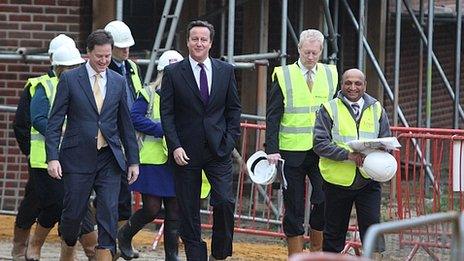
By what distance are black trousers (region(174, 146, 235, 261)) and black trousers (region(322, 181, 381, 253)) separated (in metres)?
0.70

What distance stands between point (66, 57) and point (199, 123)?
1.20 meters

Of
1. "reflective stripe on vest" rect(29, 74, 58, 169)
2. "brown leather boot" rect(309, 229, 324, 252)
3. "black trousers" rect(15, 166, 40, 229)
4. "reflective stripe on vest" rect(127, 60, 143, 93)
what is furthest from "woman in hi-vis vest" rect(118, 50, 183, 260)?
"brown leather boot" rect(309, 229, 324, 252)

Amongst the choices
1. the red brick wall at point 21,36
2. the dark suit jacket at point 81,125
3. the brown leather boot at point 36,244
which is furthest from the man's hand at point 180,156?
the red brick wall at point 21,36

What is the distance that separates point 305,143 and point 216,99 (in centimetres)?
99

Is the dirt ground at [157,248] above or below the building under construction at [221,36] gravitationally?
below

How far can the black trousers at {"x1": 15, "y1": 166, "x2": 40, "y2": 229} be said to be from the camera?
11070 millimetres

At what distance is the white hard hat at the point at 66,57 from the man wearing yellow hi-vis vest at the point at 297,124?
4.82ft

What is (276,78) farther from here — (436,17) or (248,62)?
(436,17)

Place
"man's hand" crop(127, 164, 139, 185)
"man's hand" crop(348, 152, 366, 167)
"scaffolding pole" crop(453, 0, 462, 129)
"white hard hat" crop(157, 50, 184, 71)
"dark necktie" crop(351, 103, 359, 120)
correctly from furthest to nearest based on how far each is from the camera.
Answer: "scaffolding pole" crop(453, 0, 462, 129) < "white hard hat" crop(157, 50, 184, 71) < "dark necktie" crop(351, 103, 359, 120) < "man's hand" crop(348, 152, 366, 167) < "man's hand" crop(127, 164, 139, 185)

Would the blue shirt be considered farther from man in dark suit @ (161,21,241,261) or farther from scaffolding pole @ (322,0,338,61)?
scaffolding pole @ (322,0,338,61)

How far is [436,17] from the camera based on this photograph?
64.3ft

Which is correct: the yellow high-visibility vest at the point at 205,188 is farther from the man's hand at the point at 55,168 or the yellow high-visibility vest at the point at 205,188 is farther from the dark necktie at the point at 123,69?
the man's hand at the point at 55,168

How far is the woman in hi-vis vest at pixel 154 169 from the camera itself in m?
10.7

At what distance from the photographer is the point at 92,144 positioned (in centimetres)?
975
